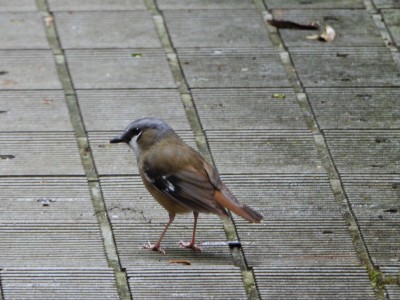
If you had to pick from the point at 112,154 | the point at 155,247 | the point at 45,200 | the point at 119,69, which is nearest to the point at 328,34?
the point at 119,69

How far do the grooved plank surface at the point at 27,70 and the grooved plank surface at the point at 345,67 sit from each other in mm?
2125

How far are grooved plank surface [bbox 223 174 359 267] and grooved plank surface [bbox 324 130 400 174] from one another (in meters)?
0.35

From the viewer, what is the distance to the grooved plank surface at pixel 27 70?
9367 mm

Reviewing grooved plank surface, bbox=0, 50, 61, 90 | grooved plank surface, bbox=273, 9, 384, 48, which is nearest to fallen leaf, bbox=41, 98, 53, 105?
grooved plank surface, bbox=0, 50, 61, 90

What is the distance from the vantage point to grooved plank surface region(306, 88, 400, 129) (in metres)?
8.92

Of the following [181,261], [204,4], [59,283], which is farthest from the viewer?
[204,4]

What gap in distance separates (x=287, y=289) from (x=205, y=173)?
94cm

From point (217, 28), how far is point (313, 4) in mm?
1128

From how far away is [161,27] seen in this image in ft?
34.2

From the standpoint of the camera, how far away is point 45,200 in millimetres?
7727

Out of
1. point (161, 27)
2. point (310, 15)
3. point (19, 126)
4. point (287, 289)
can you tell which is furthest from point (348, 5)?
point (287, 289)

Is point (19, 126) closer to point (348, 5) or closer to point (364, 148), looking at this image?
point (364, 148)

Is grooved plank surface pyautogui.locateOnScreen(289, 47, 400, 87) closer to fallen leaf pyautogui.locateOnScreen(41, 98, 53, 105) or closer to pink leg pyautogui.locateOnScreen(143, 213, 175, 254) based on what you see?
fallen leaf pyautogui.locateOnScreen(41, 98, 53, 105)

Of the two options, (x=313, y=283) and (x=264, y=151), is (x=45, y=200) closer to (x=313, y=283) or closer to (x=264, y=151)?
(x=264, y=151)
